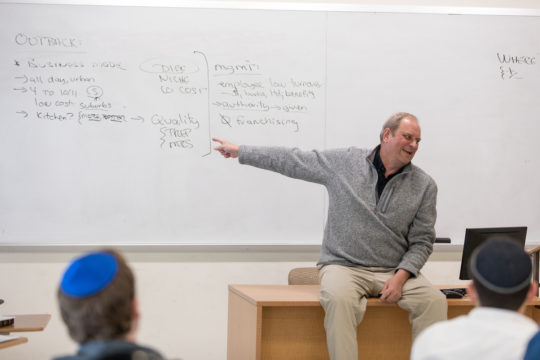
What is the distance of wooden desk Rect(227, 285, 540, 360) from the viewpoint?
10.4 feet

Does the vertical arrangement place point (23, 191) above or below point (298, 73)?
below

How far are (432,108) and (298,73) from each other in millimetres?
908

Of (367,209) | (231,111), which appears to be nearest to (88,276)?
(367,209)

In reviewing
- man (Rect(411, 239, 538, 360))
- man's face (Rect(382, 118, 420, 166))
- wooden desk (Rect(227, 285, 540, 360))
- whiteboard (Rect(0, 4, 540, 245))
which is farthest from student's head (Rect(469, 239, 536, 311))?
whiteboard (Rect(0, 4, 540, 245))

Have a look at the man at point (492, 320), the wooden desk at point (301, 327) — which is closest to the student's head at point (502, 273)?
the man at point (492, 320)

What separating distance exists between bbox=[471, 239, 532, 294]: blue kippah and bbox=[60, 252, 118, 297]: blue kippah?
0.85 metres

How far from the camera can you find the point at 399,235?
340 centimetres

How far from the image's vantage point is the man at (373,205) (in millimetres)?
3312

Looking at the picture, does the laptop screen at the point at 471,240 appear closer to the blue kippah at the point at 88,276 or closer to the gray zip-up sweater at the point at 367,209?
the gray zip-up sweater at the point at 367,209

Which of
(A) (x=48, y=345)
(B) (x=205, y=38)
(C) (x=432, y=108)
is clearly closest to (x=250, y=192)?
(B) (x=205, y=38)

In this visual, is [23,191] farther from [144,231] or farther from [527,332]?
[527,332]

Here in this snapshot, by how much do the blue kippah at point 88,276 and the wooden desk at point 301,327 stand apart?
5.89 ft

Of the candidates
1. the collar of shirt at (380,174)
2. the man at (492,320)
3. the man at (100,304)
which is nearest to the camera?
the man at (100,304)

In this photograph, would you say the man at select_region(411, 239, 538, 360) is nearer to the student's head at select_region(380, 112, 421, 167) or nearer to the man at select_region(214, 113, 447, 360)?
the man at select_region(214, 113, 447, 360)
